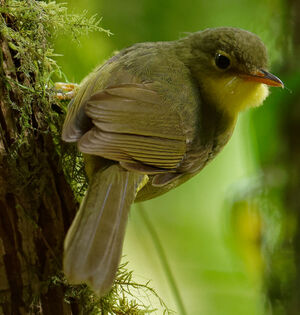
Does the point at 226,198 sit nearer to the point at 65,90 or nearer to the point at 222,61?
the point at 222,61

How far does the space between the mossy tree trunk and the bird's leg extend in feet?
0.98

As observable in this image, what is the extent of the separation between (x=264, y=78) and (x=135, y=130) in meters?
0.90

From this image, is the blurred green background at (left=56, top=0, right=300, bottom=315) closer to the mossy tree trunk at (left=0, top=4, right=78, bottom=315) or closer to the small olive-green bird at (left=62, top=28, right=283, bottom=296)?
the small olive-green bird at (left=62, top=28, right=283, bottom=296)

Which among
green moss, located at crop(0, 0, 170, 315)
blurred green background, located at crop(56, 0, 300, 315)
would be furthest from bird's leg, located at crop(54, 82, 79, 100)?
blurred green background, located at crop(56, 0, 300, 315)

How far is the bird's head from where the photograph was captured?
3.12m

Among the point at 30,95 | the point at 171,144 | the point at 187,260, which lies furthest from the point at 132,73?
the point at 187,260

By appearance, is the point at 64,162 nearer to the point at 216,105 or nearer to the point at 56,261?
the point at 56,261

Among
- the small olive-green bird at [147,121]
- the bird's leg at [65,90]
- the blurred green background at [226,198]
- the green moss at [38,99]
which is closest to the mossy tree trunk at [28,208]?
the green moss at [38,99]

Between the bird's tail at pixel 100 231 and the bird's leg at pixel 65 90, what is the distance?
0.52 metres

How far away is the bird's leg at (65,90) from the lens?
9.09ft

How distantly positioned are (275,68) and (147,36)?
39.1 inches

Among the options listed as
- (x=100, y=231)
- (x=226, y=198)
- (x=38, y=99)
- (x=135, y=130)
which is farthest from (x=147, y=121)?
(x=226, y=198)

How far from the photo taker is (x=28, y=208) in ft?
7.47

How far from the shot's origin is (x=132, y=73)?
2863 mm
